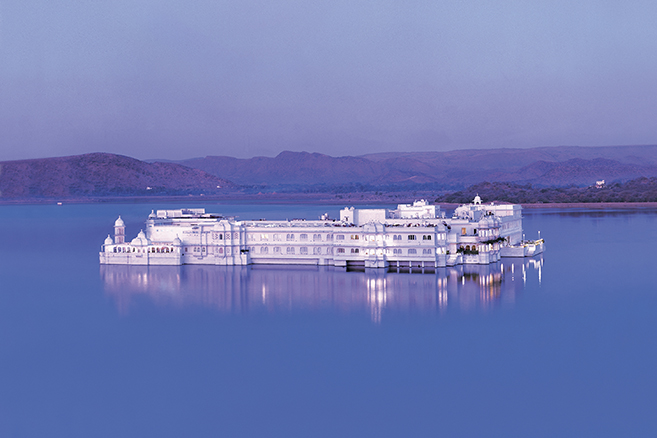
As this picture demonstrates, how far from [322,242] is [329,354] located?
22028mm

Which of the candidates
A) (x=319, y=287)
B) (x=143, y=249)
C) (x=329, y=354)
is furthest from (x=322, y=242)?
(x=329, y=354)

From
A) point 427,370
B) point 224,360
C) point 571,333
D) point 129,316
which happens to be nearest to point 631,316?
point 571,333

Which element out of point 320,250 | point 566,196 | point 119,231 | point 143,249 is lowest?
point 320,250

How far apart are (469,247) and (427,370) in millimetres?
25999

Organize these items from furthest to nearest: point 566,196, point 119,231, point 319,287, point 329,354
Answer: point 566,196 → point 119,231 → point 319,287 → point 329,354

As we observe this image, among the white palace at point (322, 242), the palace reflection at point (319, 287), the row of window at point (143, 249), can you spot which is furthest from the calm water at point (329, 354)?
the row of window at point (143, 249)

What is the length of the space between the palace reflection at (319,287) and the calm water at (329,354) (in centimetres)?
18

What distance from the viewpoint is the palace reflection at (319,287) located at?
36000 mm

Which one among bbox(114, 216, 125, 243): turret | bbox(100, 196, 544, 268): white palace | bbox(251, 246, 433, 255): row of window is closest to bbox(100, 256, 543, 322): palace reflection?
bbox(100, 196, 544, 268): white palace

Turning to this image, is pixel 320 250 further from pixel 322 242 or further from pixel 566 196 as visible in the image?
pixel 566 196

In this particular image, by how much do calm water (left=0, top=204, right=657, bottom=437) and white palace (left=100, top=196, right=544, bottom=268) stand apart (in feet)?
6.57

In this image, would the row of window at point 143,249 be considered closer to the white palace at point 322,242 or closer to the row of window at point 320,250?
the white palace at point 322,242

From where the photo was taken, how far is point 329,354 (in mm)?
27281

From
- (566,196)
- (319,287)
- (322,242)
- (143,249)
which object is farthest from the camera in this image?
(566,196)
